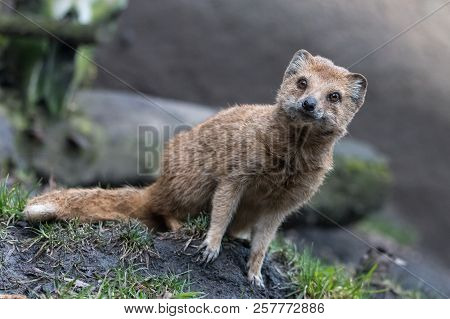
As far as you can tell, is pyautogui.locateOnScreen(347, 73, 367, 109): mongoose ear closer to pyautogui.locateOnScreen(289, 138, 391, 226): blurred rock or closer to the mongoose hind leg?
the mongoose hind leg

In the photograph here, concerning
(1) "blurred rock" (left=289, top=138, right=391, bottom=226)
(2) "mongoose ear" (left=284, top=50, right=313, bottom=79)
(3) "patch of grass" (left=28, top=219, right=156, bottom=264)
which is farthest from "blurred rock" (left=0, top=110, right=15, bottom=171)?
(2) "mongoose ear" (left=284, top=50, right=313, bottom=79)

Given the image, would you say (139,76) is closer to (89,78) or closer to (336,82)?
(89,78)

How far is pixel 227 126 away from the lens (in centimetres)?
539

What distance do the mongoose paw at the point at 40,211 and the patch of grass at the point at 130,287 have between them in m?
0.68

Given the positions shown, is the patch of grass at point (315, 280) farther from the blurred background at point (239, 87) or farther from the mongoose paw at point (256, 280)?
the blurred background at point (239, 87)

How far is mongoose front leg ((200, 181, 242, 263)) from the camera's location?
16.5ft

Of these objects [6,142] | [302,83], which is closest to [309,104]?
[302,83]

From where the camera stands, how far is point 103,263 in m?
4.81

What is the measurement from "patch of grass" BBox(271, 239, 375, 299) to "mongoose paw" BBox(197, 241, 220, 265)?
758 millimetres

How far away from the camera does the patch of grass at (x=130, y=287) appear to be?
4.39 meters

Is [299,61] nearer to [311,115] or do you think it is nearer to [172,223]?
[311,115]

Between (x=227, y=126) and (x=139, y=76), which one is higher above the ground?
(x=227, y=126)

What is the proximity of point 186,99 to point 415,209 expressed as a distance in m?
5.59

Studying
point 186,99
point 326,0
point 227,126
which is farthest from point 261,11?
point 227,126
